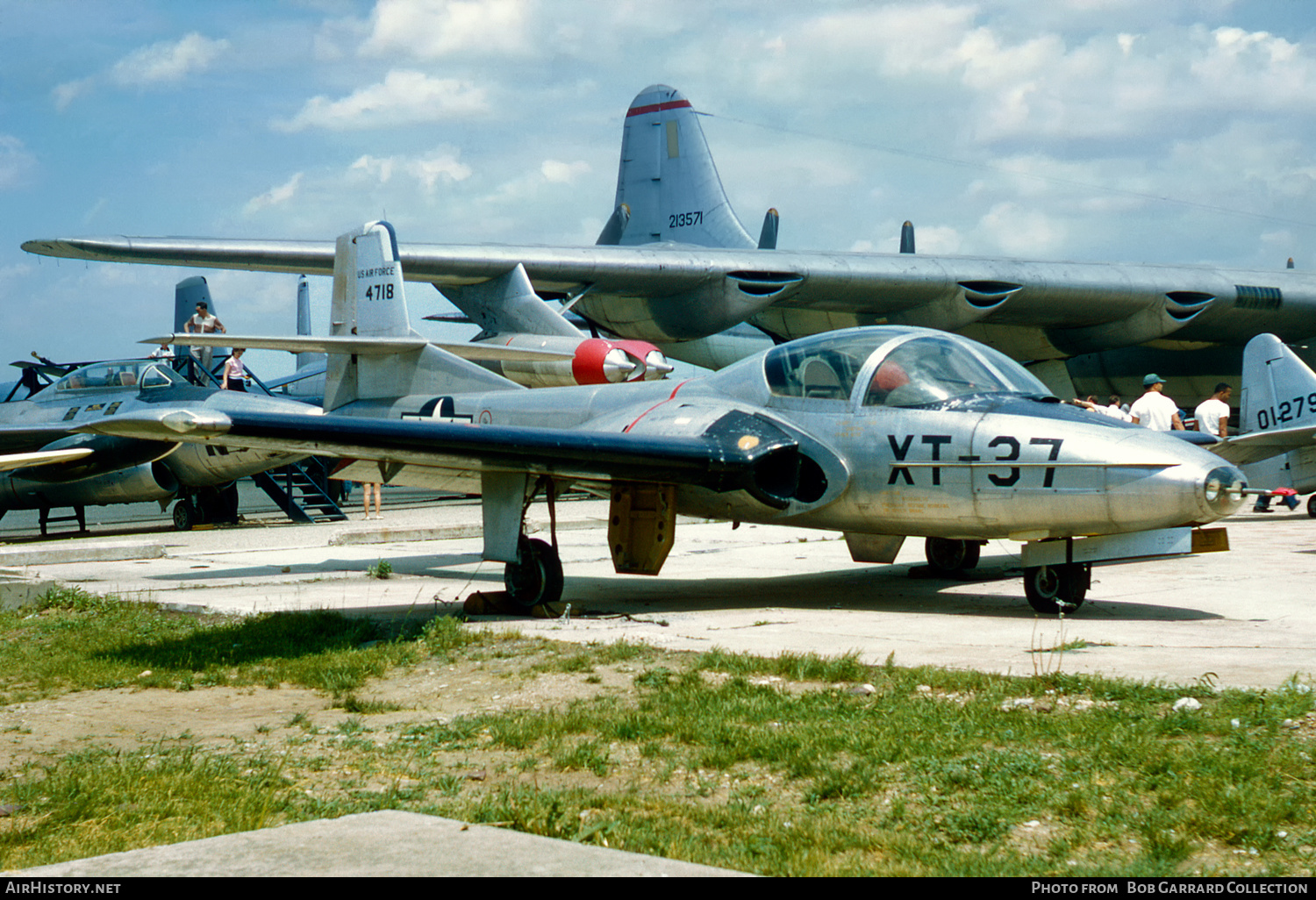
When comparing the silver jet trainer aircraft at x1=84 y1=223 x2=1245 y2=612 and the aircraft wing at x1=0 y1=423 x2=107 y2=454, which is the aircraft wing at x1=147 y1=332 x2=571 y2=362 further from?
the aircraft wing at x1=0 y1=423 x2=107 y2=454

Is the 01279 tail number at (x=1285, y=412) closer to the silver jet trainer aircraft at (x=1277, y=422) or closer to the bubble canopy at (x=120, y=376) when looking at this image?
the silver jet trainer aircraft at (x=1277, y=422)

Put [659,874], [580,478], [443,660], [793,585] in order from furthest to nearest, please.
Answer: [793,585] → [580,478] → [443,660] → [659,874]

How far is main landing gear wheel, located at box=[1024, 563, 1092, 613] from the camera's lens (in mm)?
7797

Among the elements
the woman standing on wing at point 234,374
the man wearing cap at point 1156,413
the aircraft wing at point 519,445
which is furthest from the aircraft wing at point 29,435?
the man wearing cap at point 1156,413

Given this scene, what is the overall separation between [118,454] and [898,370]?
1403cm

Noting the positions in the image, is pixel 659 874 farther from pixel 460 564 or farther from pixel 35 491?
pixel 35 491

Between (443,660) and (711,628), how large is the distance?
71.4 inches

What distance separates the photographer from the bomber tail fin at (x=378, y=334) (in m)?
11.1

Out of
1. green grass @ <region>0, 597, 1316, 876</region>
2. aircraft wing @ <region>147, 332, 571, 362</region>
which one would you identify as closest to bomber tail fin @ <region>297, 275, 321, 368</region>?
aircraft wing @ <region>147, 332, 571, 362</region>

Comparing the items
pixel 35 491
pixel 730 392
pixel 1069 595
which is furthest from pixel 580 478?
pixel 35 491

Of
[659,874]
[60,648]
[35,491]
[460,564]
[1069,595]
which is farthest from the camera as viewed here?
[35,491]

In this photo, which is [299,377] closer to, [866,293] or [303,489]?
[303,489]

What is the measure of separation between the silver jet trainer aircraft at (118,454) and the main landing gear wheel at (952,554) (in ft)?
33.8

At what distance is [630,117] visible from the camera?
28.9 m
